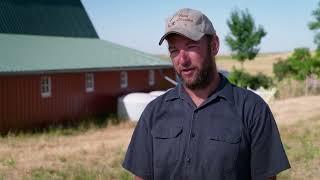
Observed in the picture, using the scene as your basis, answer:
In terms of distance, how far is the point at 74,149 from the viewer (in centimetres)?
1461

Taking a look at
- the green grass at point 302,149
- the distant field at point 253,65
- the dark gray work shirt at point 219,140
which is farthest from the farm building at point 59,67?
the distant field at point 253,65

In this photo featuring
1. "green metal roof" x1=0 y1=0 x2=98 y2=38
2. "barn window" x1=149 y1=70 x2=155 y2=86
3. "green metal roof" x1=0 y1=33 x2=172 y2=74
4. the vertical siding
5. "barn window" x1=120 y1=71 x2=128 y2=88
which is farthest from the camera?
"barn window" x1=149 y1=70 x2=155 y2=86

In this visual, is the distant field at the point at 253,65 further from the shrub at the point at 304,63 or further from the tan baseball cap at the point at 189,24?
the tan baseball cap at the point at 189,24

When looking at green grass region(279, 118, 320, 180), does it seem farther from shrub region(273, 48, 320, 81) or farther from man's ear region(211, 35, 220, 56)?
shrub region(273, 48, 320, 81)

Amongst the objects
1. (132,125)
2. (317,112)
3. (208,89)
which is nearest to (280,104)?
(317,112)

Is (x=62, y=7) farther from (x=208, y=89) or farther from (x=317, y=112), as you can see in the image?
(x=208, y=89)

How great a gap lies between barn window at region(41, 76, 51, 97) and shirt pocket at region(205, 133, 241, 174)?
59.9 ft

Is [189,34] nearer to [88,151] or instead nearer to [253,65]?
[88,151]

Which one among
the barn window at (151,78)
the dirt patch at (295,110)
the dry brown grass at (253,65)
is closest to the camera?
the dirt patch at (295,110)

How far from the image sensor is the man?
297 centimetres

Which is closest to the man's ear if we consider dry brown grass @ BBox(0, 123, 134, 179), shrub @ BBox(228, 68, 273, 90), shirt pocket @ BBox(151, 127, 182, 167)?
shirt pocket @ BBox(151, 127, 182, 167)

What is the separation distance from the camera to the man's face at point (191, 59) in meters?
2.99

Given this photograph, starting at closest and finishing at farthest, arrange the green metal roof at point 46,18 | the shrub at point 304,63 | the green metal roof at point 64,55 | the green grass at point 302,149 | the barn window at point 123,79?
the green grass at point 302,149, the green metal roof at point 64,55, the green metal roof at point 46,18, the barn window at point 123,79, the shrub at point 304,63

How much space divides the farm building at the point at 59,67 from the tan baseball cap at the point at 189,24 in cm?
1615
